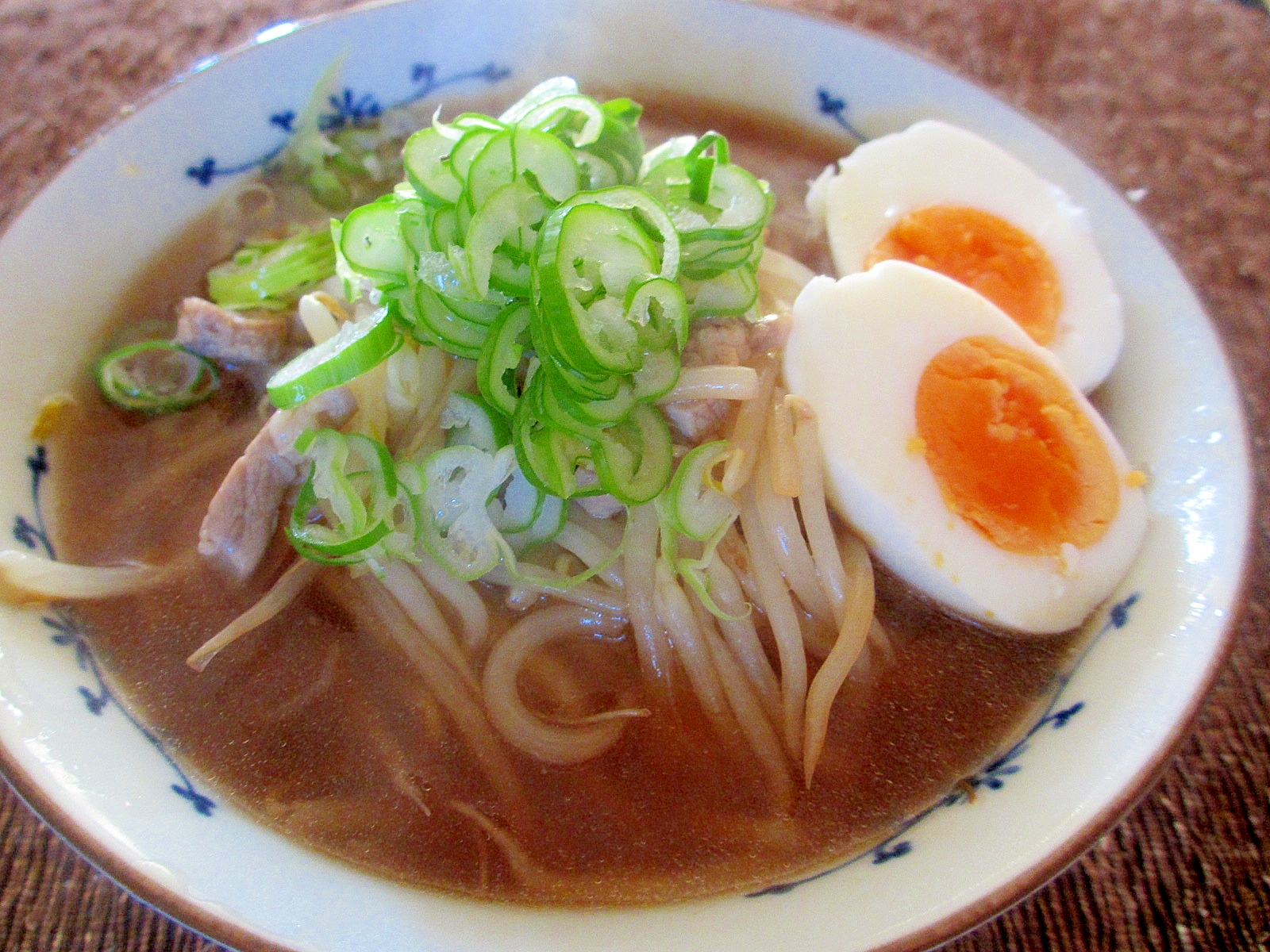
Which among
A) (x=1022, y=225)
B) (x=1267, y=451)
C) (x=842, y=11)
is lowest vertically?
(x=1267, y=451)

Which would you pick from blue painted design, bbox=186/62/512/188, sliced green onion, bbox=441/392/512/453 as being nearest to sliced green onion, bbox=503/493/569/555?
sliced green onion, bbox=441/392/512/453

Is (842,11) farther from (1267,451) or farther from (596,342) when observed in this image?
(596,342)

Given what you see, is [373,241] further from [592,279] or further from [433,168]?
[592,279]

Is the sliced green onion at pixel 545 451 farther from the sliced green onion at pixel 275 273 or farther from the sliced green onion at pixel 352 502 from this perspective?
the sliced green onion at pixel 275 273

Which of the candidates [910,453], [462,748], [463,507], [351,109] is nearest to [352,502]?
[463,507]

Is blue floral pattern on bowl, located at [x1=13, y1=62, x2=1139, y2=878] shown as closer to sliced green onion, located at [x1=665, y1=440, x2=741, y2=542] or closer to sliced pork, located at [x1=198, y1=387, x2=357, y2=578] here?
sliced pork, located at [x1=198, y1=387, x2=357, y2=578]

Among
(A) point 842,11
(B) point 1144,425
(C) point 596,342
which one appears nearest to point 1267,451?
(B) point 1144,425

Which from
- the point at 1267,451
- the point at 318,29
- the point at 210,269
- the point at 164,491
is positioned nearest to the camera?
the point at 164,491
